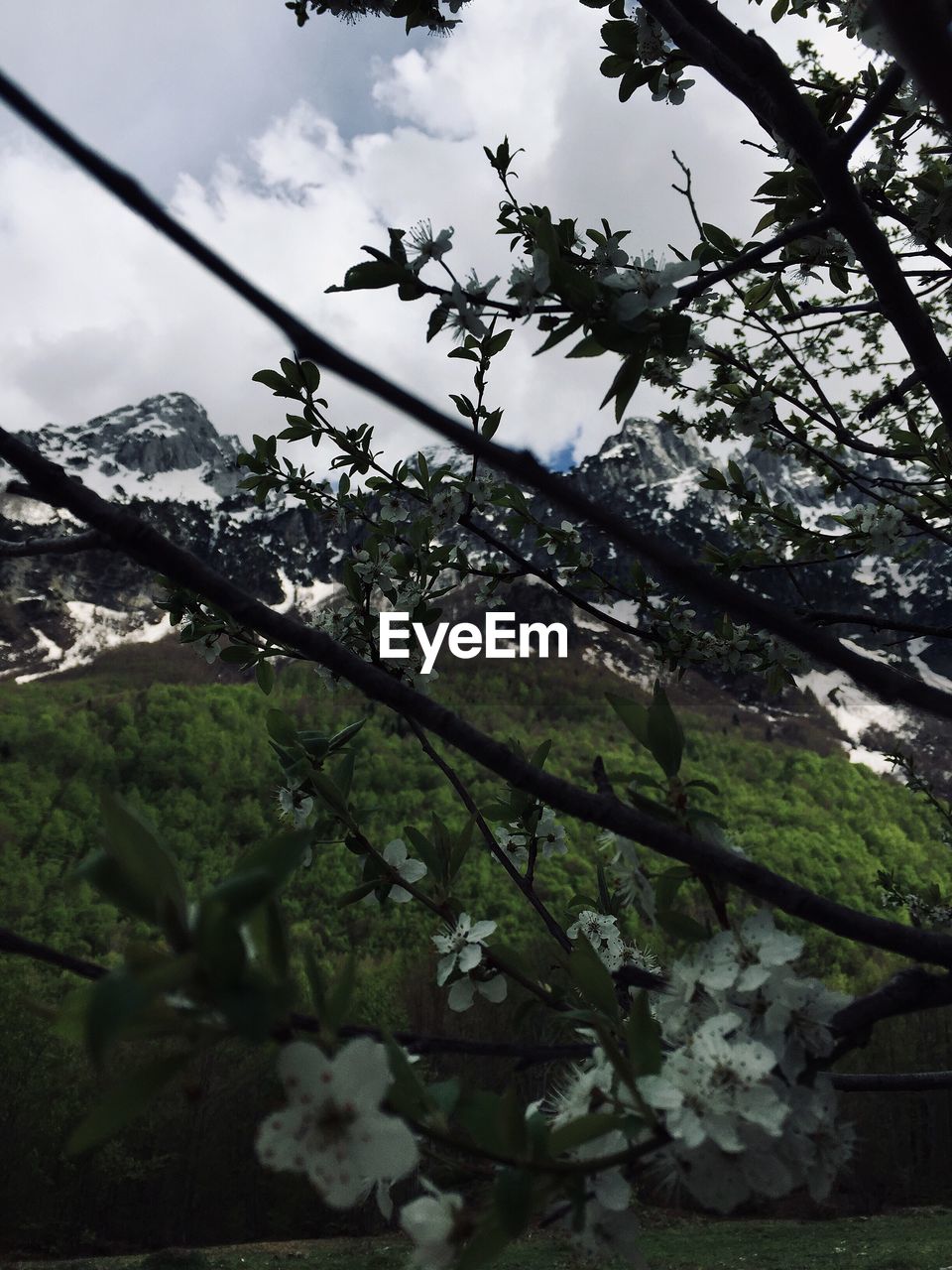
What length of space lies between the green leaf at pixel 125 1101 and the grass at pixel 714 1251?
579 inches

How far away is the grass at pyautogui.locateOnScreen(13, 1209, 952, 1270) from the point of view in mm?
14008

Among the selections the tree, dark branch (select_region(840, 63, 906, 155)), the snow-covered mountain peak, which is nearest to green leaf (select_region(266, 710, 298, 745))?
the tree

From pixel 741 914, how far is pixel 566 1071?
0.62ft

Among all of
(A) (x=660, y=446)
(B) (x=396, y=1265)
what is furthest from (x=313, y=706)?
(A) (x=660, y=446)

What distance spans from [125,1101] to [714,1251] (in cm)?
1996

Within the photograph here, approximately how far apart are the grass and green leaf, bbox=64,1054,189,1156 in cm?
1471

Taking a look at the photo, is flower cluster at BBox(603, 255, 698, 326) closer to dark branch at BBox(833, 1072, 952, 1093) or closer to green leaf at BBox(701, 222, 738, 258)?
dark branch at BBox(833, 1072, 952, 1093)

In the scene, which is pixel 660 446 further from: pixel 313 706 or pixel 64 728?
pixel 64 728

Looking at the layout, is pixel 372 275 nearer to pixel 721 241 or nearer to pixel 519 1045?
pixel 519 1045

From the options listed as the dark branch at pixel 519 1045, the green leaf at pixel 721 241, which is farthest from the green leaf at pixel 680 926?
the green leaf at pixel 721 241

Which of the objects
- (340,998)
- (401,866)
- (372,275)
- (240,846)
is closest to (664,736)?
(340,998)

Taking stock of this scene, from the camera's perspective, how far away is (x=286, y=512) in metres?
81.6

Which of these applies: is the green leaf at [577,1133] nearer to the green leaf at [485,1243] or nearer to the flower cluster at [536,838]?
the green leaf at [485,1243]

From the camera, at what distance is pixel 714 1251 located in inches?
637
